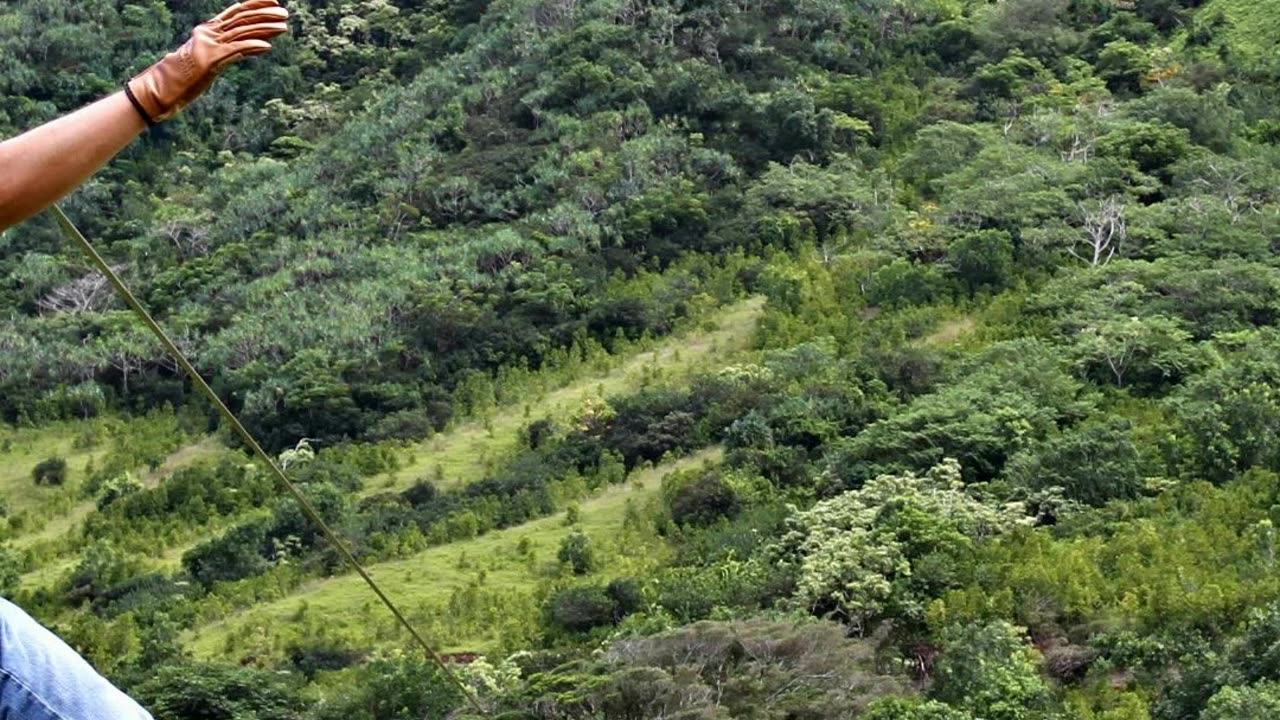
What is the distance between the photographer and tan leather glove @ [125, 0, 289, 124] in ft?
5.58

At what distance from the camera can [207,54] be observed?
70.7 inches

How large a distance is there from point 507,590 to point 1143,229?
13.0 meters

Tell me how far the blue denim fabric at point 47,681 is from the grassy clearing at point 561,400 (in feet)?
81.1

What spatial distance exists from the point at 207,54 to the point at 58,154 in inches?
10.8

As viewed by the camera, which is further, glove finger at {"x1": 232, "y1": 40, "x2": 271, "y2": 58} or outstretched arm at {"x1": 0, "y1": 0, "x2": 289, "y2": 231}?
glove finger at {"x1": 232, "y1": 40, "x2": 271, "y2": 58}

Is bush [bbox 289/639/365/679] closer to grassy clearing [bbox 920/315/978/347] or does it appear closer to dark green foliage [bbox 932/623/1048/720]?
dark green foliage [bbox 932/623/1048/720]

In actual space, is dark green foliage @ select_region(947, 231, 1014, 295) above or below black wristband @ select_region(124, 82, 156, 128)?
below

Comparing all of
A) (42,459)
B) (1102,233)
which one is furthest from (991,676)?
(42,459)

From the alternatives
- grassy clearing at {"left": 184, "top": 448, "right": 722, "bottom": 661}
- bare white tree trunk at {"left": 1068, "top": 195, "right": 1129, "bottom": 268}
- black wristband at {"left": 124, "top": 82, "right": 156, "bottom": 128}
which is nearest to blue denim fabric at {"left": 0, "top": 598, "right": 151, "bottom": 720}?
black wristband at {"left": 124, "top": 82, "right": 156, "bottom": 128}

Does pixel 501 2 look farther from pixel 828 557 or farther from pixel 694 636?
pixel 694 636

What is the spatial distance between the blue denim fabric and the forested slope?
12.7 m

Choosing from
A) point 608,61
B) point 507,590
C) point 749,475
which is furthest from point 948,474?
point 608,61

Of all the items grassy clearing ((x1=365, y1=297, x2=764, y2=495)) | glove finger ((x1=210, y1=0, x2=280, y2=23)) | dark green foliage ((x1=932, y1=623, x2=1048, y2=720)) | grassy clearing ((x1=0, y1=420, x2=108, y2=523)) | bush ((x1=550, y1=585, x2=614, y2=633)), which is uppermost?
glove finger ((x1=210, y1=0, x2=280, y2=23))

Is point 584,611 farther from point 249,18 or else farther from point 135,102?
point 135,102
